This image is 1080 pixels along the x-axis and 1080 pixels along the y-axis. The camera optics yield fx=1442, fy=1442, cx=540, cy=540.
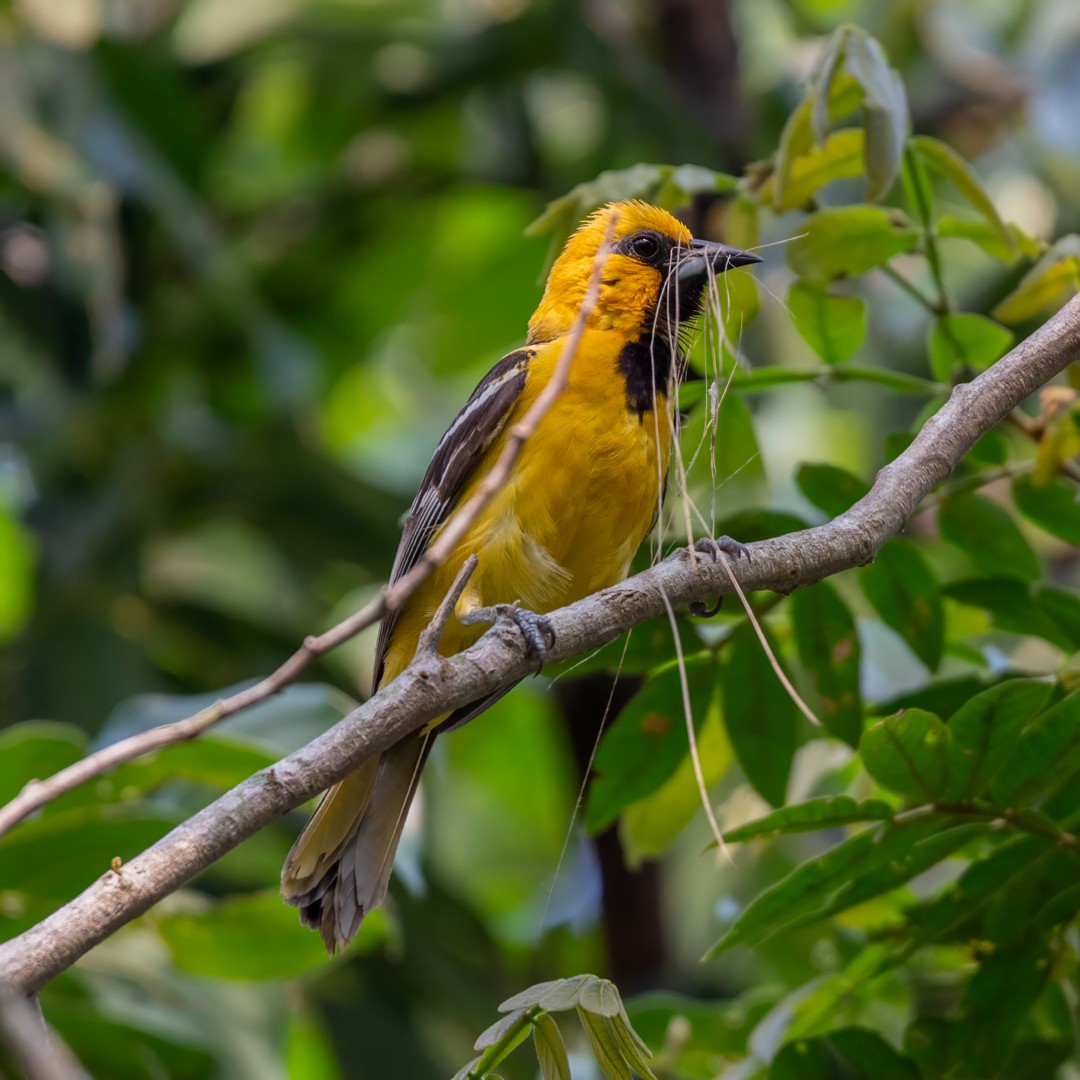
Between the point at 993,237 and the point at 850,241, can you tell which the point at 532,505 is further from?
the point at 993,237

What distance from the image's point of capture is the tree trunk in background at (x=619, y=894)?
5598mm

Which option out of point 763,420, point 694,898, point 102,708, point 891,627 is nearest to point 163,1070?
point 102,708

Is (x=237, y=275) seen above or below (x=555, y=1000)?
above

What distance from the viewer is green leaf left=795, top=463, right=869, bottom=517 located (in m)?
3.01

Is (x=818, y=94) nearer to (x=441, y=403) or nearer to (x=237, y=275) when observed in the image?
(x=237, y=275)

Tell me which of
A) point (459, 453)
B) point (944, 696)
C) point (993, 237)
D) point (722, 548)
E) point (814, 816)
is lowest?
point (814, 816)

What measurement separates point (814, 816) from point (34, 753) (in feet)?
5.35

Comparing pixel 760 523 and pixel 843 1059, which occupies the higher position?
pixel 760 523

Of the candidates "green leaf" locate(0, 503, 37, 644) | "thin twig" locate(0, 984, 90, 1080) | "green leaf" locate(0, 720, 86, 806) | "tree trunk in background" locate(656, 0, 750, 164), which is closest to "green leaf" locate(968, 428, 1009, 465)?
"green leaf" locate(0, 720, 86, 806)

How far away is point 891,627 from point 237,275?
3920 millimetres

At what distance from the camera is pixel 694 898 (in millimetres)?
5758

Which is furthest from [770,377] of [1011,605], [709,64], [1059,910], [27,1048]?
[709,64]

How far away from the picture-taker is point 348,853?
3.36 meters

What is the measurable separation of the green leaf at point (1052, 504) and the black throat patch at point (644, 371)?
38.7 inches
